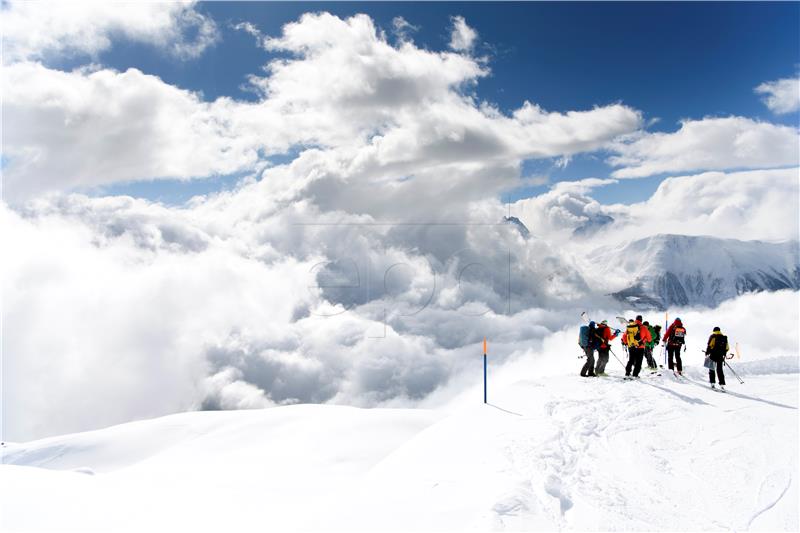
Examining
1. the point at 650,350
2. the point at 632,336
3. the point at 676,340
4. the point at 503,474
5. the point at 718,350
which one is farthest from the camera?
the point at 650,350

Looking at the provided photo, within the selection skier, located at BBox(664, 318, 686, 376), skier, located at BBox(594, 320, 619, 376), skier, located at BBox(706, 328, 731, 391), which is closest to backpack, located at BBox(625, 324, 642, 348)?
skier, located at BBox(594, 320, 619, 376)

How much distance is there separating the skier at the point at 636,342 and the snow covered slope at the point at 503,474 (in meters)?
0.83

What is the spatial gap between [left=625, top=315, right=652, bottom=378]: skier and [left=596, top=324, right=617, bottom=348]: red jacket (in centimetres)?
58

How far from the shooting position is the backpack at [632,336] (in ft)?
58.0

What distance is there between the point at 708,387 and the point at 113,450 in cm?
2413

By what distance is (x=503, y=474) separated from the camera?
817 cm

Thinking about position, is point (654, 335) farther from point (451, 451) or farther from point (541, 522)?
point (541, 522)

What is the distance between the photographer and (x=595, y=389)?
49.6ft

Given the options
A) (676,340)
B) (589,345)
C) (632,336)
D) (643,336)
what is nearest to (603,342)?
(589,345)

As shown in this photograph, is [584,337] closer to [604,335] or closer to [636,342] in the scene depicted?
[604,335]

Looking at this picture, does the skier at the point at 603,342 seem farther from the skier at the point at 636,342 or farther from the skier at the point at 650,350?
the skier at the point at 650,350

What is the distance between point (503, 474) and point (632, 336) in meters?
11.8

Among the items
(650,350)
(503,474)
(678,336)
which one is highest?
(678,336)

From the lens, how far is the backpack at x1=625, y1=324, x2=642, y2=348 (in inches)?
696
